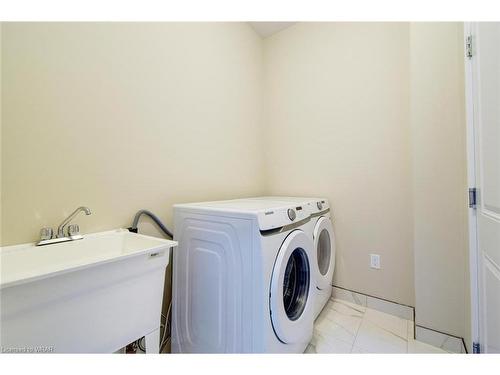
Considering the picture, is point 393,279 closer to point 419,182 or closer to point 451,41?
point 419,182

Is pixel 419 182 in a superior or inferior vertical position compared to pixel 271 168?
inferior

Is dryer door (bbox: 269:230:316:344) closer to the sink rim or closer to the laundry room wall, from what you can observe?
the sink rim

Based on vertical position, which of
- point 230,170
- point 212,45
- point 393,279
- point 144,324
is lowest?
point 393,279

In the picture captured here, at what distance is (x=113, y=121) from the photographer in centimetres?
123

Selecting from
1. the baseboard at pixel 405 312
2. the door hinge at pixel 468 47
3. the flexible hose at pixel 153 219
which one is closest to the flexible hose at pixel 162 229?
the flexible hose at pixel 153 219

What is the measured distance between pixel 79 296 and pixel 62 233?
0.41 m

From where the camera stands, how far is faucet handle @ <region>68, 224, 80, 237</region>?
3.34ft

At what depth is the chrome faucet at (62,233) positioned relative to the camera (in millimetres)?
950

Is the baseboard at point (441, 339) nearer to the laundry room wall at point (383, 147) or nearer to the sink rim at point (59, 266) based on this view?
the laundry room wall at point (383, 147)

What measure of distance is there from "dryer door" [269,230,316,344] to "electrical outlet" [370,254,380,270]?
0.77 meters

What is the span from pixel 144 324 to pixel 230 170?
50.9 inches

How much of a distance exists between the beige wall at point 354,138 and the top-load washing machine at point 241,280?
29.8 inches
